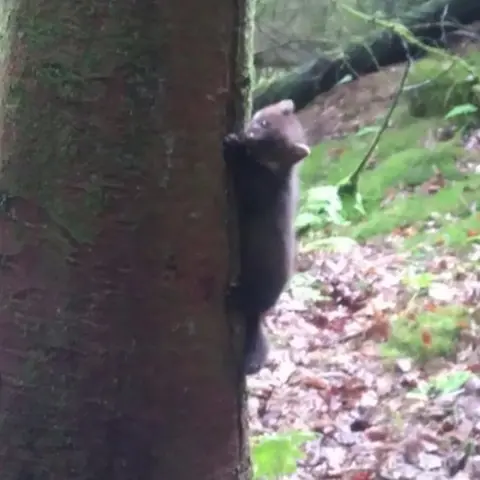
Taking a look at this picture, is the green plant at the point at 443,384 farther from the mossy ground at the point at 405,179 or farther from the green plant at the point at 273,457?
the mossy ground at the point at 405,179

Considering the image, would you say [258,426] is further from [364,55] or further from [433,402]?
[364,55]

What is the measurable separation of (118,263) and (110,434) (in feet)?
1.26

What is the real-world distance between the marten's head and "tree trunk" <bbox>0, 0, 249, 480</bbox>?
1.02ft

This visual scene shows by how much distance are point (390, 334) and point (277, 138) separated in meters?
2.46

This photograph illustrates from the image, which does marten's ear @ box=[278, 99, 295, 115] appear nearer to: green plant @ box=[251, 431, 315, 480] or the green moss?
green plant @ box=[251, 431, 315, 480]

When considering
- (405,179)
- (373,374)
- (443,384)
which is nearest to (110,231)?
(443,384)

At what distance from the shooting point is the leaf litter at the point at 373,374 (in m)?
3.92

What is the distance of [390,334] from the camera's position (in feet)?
16.5

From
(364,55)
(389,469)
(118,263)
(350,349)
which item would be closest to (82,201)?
(118,263)

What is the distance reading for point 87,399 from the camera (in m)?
2.18

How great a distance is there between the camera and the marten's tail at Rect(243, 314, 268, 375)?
8.03ft

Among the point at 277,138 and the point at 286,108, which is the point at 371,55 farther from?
the point at 277,138

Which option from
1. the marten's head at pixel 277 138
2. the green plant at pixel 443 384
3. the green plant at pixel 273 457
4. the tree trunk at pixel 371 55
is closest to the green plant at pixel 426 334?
the green plant at pixel 443 384

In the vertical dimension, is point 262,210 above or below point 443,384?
above
